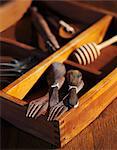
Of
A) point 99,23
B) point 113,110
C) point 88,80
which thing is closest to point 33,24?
point 99,23

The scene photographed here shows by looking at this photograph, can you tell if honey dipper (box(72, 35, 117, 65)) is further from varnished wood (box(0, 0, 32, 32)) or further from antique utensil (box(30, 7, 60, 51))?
varnished wood (box(0, 0, 32, 32))

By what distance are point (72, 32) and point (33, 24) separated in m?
0.15

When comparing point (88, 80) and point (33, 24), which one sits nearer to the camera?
point (88, 80)

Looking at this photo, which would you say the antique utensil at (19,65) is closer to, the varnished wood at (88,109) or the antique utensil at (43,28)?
the antique utensil at (43,28)

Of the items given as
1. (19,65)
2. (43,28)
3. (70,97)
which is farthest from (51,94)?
(43,28)

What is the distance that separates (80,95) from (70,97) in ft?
0.31

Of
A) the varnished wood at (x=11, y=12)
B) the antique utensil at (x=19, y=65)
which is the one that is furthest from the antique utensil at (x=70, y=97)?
the varnished wood at (x=11, y=12)

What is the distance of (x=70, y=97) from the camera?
0.77 m

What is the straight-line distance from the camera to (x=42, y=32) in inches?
42.4

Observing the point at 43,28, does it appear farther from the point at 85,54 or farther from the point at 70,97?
the point at 70,97

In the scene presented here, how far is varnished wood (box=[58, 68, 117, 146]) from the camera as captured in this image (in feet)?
2.43

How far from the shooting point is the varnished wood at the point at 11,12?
3.65ft

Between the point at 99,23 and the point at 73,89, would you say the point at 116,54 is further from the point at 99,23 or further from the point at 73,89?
the point at 73,89

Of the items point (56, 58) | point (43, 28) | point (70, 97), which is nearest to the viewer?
point (70, 97)
